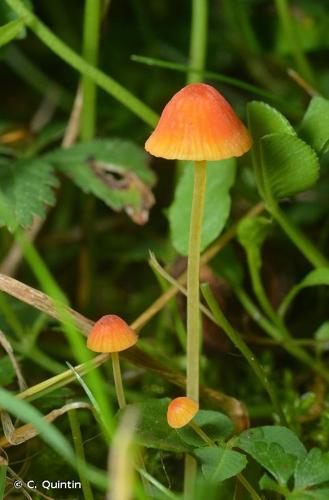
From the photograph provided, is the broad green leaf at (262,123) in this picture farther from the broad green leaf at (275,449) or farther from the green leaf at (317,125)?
the broad green leaf at (275,449)

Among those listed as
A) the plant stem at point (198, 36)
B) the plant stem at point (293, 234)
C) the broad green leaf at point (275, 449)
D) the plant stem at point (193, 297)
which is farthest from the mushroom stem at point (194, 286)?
the plant stem at point (198, 36)

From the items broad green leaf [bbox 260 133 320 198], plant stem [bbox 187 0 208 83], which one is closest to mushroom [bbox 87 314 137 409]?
broad green leaf [bbox 260 133 320 198]

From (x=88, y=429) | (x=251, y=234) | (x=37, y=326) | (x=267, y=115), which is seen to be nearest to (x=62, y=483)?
(x=88, y=429)

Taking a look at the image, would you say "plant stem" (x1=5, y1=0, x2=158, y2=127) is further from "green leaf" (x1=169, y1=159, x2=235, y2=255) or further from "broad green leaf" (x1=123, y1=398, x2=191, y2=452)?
"broad green leaf" (x1=123, y1=398, x2=191, y2=452)

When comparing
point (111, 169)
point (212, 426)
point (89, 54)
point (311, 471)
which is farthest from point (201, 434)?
point (89, 54)

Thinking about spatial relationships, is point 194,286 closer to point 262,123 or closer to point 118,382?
point 118,382

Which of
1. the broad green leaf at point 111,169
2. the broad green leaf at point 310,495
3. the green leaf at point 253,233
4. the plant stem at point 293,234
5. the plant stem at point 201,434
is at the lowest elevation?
the broad green leaf at point 310,495
